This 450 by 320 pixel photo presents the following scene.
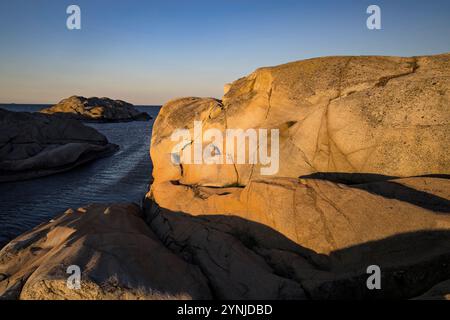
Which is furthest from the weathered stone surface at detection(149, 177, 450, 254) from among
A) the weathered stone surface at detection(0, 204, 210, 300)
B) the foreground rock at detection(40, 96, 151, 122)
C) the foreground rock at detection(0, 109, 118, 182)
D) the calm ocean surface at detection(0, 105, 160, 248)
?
the foreground rock at detection(40, 96, 151, 122)

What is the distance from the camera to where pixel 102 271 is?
5.52 m

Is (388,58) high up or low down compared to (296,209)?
up

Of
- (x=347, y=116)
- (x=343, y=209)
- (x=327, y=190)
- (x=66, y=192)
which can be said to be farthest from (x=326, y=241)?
(x=66, y=192)

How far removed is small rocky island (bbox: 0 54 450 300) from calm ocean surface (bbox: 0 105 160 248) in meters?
7.31

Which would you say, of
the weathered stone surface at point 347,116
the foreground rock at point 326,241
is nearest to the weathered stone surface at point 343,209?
the foreground rock at point 326,241

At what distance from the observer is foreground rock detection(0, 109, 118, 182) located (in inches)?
1023

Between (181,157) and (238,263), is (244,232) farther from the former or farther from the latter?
(181,157)

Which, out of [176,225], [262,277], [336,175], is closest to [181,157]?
[176,225]

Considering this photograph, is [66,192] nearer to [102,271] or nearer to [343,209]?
[102,271]

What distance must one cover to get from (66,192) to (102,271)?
708 inches

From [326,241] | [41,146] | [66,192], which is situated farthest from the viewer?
[41,146]

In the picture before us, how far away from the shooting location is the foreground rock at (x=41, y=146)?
26.0 meters

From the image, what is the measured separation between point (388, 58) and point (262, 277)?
785 centimetres
